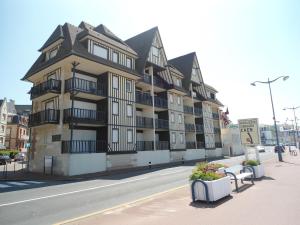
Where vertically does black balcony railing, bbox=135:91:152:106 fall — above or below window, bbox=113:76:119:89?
below

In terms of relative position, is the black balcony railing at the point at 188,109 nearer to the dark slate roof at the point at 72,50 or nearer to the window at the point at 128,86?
the window at the point at 128,86

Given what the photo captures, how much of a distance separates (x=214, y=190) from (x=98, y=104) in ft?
64.2

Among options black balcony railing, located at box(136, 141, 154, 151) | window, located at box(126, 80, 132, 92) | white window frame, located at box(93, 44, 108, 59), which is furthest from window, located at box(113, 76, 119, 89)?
black balcony railing, located at box(136, 141, 154, 151)

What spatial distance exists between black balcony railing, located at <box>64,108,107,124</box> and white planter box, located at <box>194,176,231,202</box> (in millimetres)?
15687

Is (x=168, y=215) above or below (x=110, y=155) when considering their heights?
below

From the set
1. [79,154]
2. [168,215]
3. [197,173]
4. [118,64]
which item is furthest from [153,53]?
[168,215]

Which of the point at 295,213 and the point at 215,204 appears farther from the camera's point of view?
the point at 215,204

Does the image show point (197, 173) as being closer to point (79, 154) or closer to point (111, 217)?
point (111, 217)

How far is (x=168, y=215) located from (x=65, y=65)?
20379mm

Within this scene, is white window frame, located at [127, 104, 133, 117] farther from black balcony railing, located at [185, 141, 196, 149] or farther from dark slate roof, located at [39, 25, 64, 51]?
black balcony railing, located at [185, 141, 196, 149]

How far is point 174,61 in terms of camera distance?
153 ft

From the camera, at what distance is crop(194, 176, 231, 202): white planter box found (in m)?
8.13

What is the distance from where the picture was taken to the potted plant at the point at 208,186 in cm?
815

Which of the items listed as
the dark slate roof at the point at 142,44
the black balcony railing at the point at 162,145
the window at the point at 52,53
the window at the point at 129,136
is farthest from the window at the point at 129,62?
the black balcony railing at the point at 162,145
